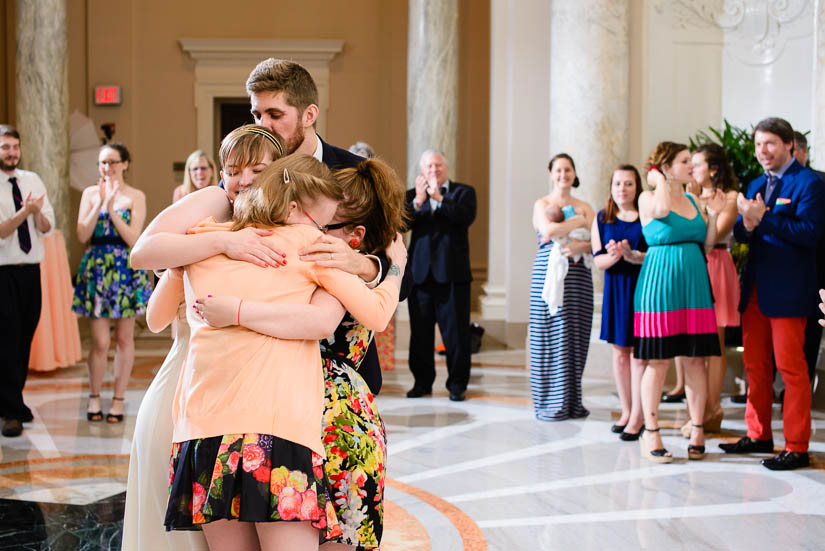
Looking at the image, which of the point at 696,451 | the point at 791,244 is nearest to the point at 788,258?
the point at 791,244

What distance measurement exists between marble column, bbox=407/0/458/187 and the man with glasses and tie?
446 centimetres

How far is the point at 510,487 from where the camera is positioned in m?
4.67

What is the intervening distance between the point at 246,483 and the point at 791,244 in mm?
4000

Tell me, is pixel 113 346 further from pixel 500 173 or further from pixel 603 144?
pixel 603 144

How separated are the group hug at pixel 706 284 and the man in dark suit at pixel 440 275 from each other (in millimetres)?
1278

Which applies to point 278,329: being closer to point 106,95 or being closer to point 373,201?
point 373,201

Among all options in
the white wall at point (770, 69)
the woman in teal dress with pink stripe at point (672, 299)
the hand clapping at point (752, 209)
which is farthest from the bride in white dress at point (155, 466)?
the white wall at point (770, 69)

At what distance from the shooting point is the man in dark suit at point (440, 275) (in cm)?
689

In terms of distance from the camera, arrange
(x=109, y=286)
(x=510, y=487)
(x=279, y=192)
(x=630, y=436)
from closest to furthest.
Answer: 1. (x=279, y=192)
2. (x=510, y=487)
3. (x=630, y=436)
4. (x=109, y=286)

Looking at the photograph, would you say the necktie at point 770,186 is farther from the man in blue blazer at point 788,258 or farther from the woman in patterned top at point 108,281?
the woman in patterned top at point 108,281

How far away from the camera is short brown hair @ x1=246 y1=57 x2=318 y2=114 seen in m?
2.45

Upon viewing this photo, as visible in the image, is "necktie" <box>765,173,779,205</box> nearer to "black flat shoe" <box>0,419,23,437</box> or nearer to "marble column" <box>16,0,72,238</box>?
"black flat shoe" <box>0,419,23,437</box>

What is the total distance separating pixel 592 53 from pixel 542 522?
4715 mm

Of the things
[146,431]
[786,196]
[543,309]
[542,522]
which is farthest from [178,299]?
[543,309]
